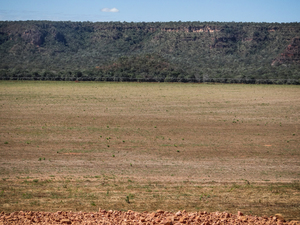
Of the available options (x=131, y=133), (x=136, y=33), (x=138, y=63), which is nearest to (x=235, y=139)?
(x=131, y=133)

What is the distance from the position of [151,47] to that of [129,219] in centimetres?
11695

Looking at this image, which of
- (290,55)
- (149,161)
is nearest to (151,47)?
(290,55)

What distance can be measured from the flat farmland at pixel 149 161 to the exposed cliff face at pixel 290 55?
7742cm

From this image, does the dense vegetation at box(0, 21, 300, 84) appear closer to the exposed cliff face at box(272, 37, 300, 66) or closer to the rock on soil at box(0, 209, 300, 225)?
the exposed cliff face at box(272, 37, 300, 66)

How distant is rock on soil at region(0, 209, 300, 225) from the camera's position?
735 cm

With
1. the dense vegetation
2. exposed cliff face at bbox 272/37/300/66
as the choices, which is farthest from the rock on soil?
exposed cliff face at bbox 272/37/300/66

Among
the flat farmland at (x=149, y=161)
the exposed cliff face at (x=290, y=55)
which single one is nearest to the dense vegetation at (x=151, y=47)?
the exposed cliff face at (x=290, y=55)

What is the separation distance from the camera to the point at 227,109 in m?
29.9

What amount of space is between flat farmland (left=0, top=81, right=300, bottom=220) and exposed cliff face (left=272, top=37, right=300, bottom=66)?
77417 millimetres

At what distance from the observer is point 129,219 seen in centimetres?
757

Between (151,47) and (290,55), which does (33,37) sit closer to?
(151,47)

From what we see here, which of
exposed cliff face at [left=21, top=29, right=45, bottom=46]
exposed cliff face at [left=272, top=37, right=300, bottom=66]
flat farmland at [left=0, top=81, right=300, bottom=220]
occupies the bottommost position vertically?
flat farmland at [left=0, top=81, right=300, bottom=220]

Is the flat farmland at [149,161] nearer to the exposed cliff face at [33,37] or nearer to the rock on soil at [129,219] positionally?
the rock on soil at [129,219]

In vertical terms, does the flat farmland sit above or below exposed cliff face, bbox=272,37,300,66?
below
